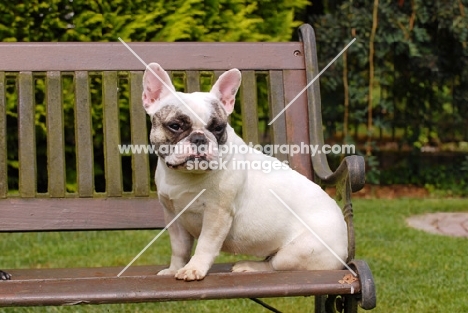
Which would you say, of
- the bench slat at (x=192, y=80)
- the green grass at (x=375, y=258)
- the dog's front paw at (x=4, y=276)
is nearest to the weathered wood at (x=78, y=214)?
the dog's front paw at (x=4, y=276)

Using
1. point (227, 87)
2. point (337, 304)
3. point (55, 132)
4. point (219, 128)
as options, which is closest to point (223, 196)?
point (219, 128)

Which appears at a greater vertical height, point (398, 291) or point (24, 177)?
point (24, 177)

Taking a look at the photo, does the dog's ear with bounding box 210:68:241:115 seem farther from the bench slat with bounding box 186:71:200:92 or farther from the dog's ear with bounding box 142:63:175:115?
the bench slat with bounding box 186:71:200:92

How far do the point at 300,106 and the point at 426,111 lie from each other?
203 inches

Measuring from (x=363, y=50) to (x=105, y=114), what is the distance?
4729mm

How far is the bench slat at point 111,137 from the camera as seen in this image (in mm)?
3588

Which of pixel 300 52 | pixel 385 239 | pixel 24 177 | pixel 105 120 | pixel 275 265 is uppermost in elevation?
pixel 300 52

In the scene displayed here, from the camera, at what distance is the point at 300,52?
378cm

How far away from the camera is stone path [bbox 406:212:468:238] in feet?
21.1

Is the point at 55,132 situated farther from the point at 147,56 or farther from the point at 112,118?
the point at 147,56

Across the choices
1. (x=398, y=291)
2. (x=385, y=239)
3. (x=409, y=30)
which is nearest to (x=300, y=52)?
(x=398, y=291)

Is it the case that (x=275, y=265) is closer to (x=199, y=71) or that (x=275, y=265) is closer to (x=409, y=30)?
(x=199, y=71)

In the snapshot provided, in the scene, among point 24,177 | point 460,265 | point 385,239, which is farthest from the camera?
point 385,239

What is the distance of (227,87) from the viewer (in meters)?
3.03
